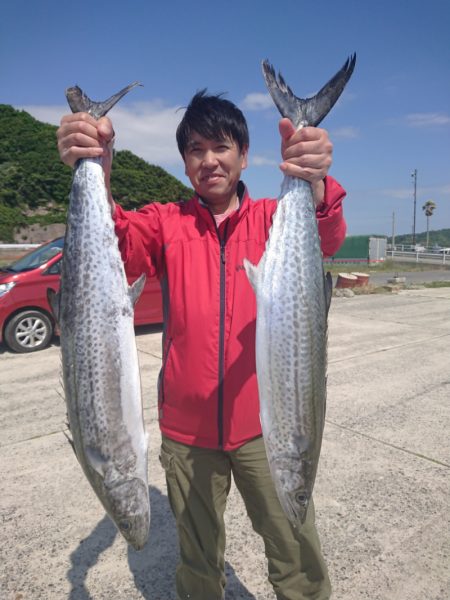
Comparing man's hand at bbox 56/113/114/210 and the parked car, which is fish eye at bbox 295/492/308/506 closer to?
man's hand at bbox 56/113/114/210

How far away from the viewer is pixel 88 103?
6.23 feet

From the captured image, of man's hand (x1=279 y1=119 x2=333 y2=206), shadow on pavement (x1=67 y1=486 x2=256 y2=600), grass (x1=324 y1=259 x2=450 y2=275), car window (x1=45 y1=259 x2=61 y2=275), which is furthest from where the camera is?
grass (x1=324 y1=259 x2=450 y2=275)

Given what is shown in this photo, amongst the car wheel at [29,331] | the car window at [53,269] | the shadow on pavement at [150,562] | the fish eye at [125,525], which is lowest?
the shadow on pavement at [150,562]

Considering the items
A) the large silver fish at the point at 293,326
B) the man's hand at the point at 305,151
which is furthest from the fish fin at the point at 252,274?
the man's hand at the point at 305,151

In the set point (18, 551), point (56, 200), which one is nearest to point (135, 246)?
point (18, 551)

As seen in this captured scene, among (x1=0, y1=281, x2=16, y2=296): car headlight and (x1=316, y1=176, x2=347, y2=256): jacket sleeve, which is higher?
(x1=316, y1=176, x2=347, y2=256): jacket sleeve

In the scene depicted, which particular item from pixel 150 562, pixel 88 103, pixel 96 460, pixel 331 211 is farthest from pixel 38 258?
pixel 331 211

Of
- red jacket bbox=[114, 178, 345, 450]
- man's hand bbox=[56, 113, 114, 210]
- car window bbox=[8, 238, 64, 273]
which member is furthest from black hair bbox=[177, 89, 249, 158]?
car window bbox=[8, 238, 64, 273]

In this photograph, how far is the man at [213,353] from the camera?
83.2 inches

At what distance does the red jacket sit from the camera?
2.11m

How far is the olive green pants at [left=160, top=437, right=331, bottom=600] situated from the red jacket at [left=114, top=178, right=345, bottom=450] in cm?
10

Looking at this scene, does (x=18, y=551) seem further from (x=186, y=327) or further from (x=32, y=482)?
(x=186, y=327)

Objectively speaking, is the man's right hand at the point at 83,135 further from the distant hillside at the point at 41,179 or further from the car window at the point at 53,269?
the distant hillside at the point at 41,179

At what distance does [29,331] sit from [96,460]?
21.0 feet
